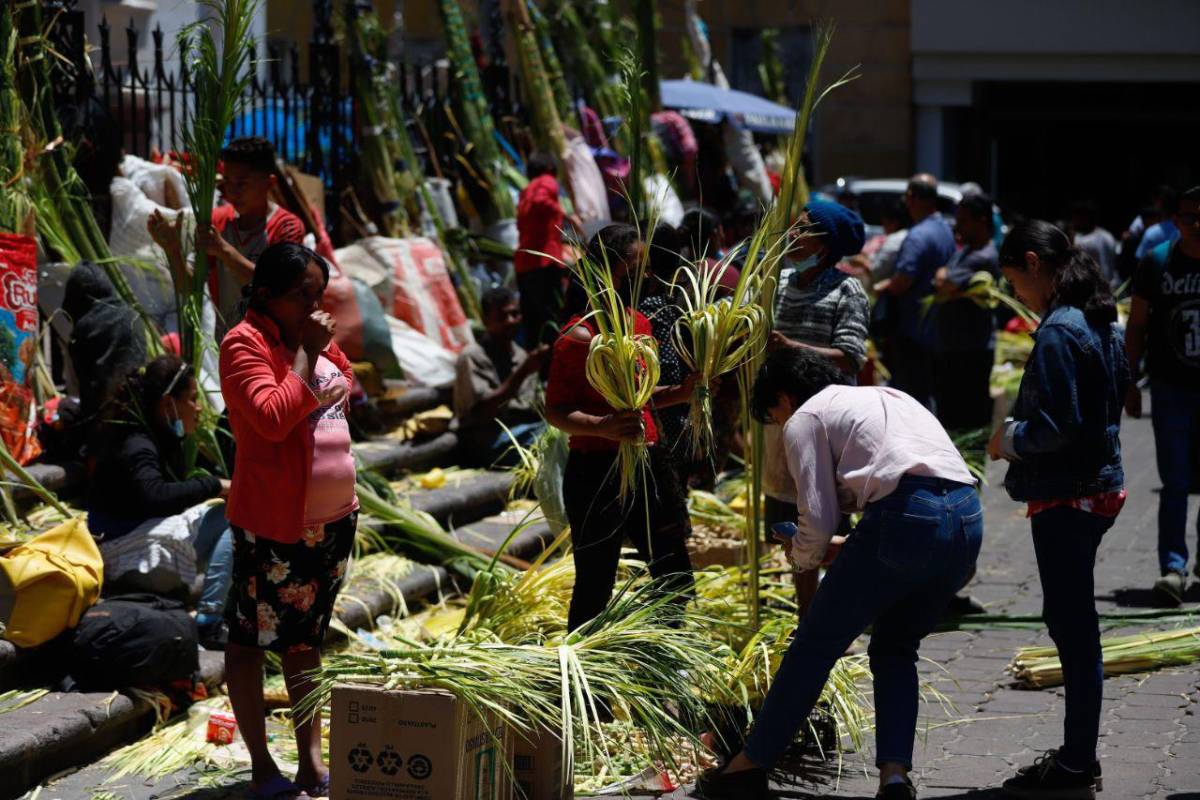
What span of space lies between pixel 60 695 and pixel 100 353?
2005mm

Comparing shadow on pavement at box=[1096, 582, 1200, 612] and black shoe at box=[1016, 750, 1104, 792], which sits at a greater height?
black shoe at box=[1016, 750, 1104, 792]

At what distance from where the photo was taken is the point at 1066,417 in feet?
15.9

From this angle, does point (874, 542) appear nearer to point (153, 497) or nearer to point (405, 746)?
point (405, 746)

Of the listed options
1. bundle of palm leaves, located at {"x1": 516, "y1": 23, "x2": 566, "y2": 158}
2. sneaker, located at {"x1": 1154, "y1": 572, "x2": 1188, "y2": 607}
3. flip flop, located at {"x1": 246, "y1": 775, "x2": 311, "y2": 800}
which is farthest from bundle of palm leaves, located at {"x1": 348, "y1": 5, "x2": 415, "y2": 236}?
flip flop, located at {"x1": 246, "y1": 775, "x2": 311, "y2": 800}

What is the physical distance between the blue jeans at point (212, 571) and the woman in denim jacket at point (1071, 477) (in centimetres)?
305

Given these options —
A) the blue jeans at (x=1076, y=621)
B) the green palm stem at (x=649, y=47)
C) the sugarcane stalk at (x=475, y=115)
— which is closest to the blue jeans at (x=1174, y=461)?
the blue jeans at (x=1076, y=621)

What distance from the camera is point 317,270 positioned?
4.86 meters

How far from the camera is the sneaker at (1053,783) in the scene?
4.84 m

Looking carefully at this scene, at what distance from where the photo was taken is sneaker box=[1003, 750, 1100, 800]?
4.84 metres

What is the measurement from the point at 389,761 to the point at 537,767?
1.71 feet

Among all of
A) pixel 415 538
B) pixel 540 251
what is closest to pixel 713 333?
pixel 415 538

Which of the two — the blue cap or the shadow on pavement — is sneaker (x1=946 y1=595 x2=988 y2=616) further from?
the blue cap

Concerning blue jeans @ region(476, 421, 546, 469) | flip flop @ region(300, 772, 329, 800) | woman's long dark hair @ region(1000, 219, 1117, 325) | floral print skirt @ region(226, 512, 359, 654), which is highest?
woman's long dark hair @ region(1000, 219, 1117, 325)

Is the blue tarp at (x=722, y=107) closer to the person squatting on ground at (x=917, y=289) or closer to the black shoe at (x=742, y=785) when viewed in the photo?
the person squatting on ground at (x=917, y=289)
